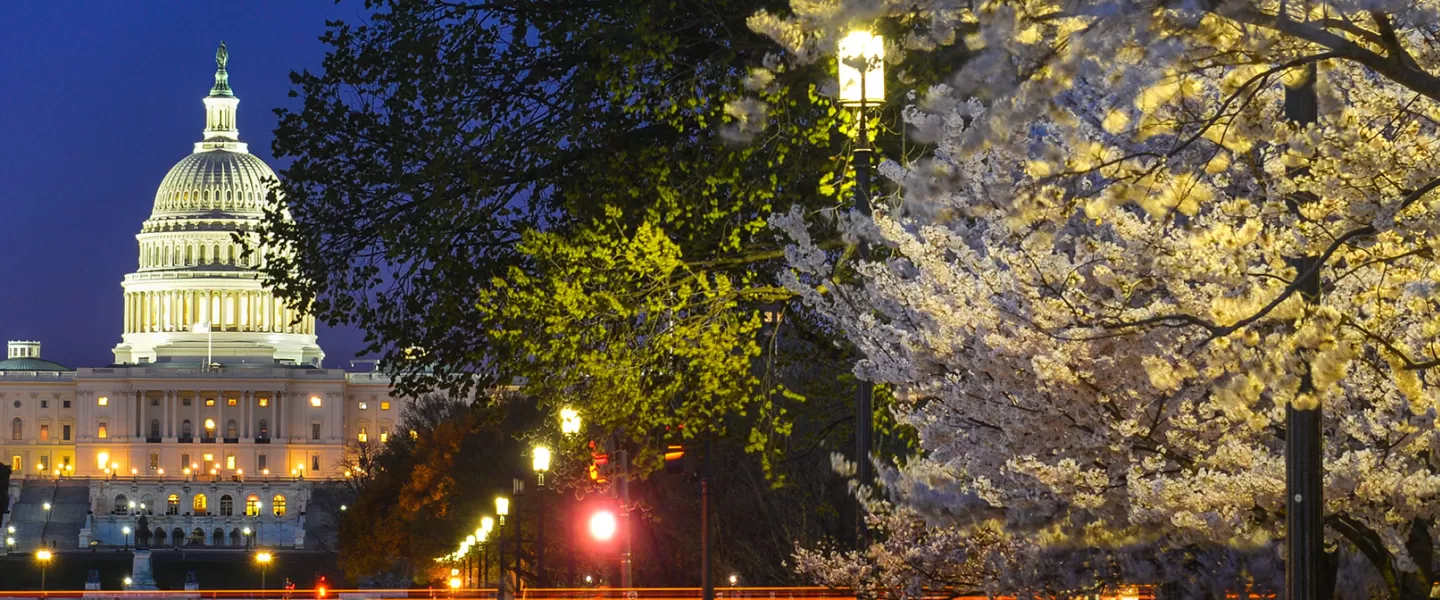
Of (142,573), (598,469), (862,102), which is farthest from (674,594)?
(142,573)

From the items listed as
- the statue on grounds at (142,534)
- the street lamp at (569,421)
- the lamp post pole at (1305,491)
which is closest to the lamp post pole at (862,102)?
the street lamp at (569,421)

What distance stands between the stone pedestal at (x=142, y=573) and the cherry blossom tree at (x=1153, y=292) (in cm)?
10324

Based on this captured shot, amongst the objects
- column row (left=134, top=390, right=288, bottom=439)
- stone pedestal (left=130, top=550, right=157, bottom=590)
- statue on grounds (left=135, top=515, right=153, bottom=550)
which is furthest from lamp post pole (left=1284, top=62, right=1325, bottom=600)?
column row (left=134, top=390, right=288, bottom=439)

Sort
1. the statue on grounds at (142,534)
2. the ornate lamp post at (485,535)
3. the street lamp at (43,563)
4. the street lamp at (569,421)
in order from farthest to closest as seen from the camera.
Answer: the statue on grounds at (142,534) → the street lamp at (43,563) → the ornate lamp post at (485,535) → the street lamp at (569,421)

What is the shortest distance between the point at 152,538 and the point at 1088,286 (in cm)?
16259

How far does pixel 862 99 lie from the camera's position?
1370cm

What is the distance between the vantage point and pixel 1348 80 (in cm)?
1091

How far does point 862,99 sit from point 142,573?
360 feet

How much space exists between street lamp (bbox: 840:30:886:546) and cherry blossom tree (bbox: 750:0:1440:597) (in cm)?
19

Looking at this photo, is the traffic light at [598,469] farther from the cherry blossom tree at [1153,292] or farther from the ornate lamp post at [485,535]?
the ornate lamp post at [485,535]

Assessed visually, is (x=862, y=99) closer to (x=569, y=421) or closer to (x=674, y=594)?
(x=569, y=421)

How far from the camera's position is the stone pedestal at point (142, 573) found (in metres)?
114

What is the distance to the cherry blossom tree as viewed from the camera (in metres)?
8.21

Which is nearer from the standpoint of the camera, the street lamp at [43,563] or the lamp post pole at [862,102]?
the lamp post pole at [862,102]
